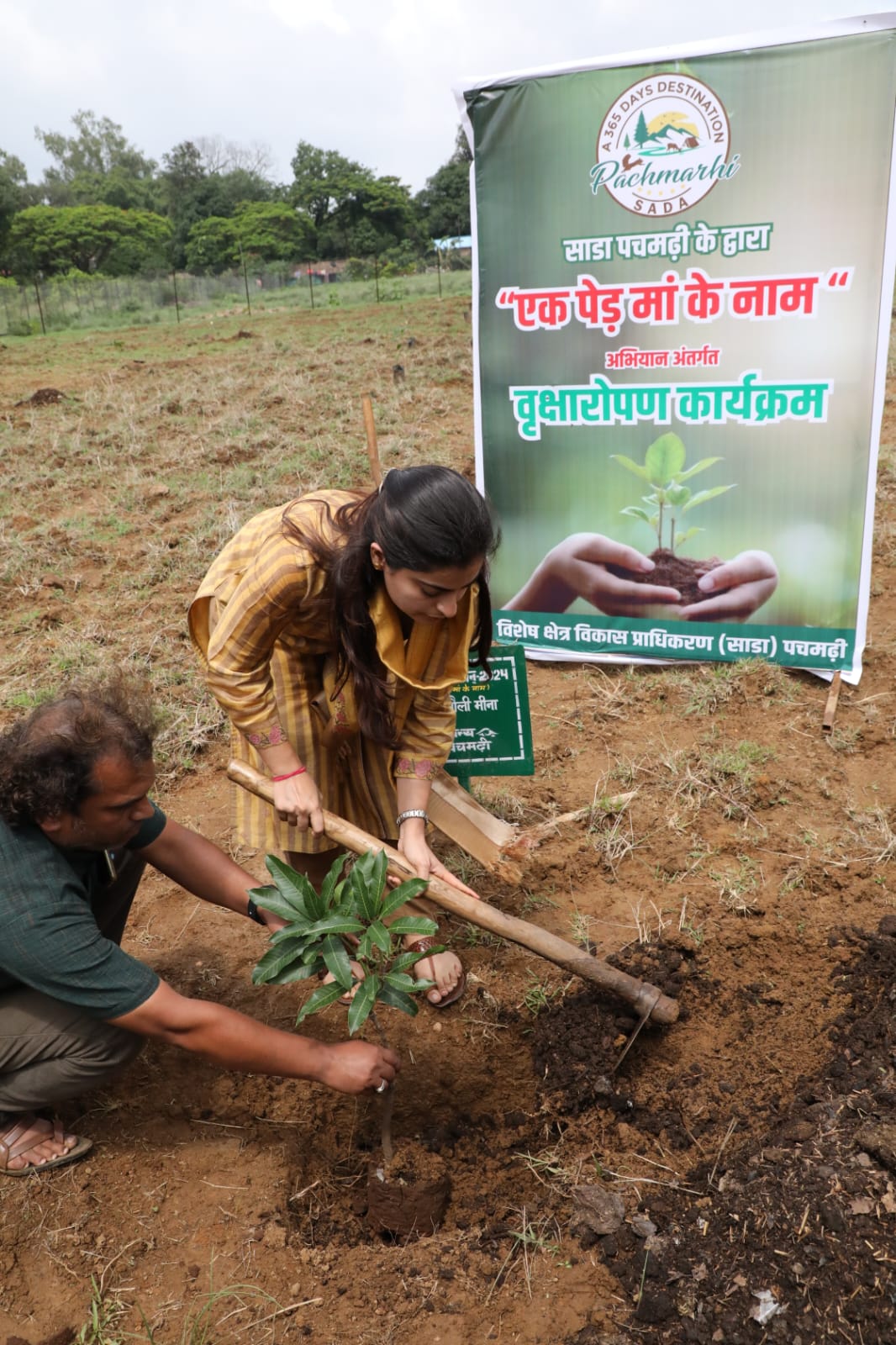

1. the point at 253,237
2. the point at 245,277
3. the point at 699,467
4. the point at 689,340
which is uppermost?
the point at 253,237

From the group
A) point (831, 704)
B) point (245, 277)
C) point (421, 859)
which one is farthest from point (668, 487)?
point (245, 277)

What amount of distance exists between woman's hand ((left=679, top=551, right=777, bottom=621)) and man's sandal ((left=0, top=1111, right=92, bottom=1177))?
298 centimetres

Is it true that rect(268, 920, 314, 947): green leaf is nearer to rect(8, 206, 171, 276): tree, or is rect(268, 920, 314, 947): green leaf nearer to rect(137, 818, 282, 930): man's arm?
rect(137, 818, 282, 930): man's arm

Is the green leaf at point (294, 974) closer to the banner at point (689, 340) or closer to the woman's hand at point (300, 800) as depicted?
the woman's hand at point (300, 800)

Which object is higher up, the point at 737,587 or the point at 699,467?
the point at 699,467

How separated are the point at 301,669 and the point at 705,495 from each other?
7.19 ft

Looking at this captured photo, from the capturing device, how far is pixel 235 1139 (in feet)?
7.14

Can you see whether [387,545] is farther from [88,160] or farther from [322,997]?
[88,160]

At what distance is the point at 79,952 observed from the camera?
177 cm

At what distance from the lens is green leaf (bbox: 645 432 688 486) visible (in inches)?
152

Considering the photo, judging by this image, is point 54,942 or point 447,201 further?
point 447,201

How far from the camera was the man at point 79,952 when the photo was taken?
177cm

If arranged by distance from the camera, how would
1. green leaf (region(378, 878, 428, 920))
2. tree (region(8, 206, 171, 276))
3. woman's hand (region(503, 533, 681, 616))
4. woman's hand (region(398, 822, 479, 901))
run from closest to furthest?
green leaf (region(378, 878, 428, 920)) → woman's hand (region(398, 822, 479, 901)) → woman's hand (region(503, 533, 681, 616)) → tree (region(8, 206, 171, 276))

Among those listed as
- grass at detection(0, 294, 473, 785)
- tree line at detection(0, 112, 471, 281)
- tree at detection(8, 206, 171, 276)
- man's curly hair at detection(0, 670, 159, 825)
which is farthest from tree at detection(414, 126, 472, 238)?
man's curly hair at detection(0, 670, 159, 825)
